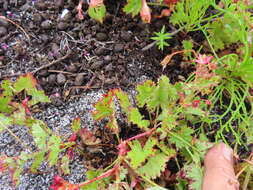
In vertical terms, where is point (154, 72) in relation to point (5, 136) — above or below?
above

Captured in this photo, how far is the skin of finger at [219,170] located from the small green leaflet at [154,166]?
0.15 m

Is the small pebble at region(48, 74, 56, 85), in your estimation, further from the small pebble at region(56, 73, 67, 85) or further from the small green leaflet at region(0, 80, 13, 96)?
the small green leaflet at region(0, 80, 13, 96)

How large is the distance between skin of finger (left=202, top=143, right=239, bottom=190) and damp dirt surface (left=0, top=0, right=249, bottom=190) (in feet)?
1.32

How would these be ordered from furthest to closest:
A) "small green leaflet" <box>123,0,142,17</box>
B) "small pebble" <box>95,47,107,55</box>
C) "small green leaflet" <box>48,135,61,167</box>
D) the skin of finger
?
"small pebble" <box>95,47,107,55</box>
"small green leaflet" <box>123,0,142,17</box>
"small green leaflet" <box>48,135,61,167</box>
the skin of finger

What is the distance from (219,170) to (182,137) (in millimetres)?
207

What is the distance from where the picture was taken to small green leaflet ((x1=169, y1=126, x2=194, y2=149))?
3.47ft

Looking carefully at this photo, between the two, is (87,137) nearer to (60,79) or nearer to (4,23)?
(60,79)

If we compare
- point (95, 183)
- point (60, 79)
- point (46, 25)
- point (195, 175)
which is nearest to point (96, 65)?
point (60, 79)

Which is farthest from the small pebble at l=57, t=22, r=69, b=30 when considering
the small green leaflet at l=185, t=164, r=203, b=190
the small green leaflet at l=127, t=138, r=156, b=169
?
the small green leaflet at l=185, t=164, r=203, b=190

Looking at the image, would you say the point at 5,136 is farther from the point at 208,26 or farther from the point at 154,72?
the point at 208,26

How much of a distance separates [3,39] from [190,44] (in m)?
0.87

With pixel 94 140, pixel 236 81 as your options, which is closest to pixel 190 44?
pixel 236 81

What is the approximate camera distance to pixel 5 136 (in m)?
1.19

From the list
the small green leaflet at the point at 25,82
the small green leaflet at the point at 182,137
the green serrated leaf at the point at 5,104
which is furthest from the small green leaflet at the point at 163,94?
the green serrated leaf at the point at 5,104
